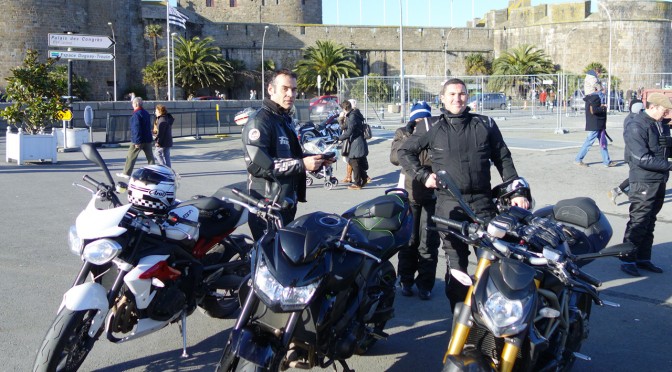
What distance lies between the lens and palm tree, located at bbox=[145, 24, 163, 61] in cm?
5597

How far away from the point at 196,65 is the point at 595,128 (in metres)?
43.0

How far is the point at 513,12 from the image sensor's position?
225 ft

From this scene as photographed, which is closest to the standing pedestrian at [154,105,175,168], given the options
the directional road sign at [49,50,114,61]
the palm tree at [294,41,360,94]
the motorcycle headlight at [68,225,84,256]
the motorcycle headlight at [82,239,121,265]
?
the directional road sign at [49,50,114,61]

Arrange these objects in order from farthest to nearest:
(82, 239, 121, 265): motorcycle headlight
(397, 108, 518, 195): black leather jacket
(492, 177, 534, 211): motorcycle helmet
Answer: (397, 108, 518, 195): black leather jacket < (492, 177, 534, 211): motorcycle helmet < (82, 239, 121, 265): motorcycle headlight

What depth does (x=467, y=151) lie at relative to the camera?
5.01 meters

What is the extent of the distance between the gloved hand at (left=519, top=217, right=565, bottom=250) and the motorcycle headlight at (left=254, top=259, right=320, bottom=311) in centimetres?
119

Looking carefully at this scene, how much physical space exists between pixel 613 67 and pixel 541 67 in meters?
7.95

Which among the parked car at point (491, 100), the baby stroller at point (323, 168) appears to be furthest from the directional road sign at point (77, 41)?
the parked car at point (491, 100)

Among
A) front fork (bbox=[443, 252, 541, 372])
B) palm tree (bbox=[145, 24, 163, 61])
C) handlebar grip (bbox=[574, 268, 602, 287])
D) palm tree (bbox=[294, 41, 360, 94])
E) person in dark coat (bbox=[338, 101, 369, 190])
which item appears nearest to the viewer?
front fork (bbox=[443, 252, 541, 372])

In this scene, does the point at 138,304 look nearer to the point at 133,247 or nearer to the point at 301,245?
the point at 133,247

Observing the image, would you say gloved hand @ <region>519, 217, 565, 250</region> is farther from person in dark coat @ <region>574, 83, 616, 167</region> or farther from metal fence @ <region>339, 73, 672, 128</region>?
metal fence @ <region>339, 73, 672, 128</region>

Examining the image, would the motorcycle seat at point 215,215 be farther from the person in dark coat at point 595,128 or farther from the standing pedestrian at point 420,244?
the person in dark coat at point 595,128

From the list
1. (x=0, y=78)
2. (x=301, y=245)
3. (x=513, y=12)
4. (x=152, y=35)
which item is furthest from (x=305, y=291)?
(x=513, y=12)

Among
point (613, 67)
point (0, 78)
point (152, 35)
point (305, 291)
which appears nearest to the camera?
point (305, 291)
